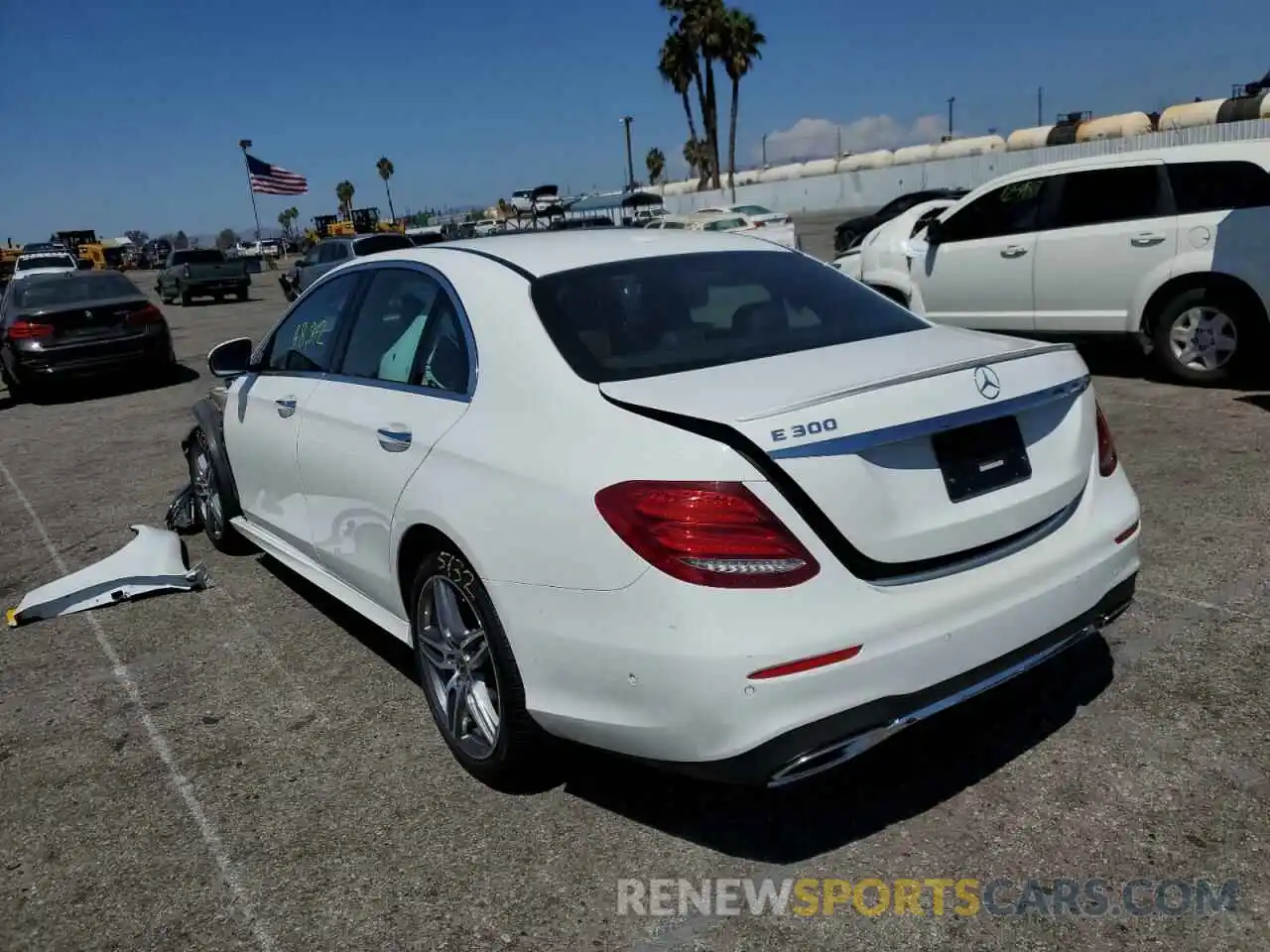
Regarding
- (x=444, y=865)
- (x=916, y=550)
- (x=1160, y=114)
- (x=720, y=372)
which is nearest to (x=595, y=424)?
(x=720, y=372)

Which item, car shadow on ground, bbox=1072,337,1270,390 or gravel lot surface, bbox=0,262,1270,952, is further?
car shadow on ground, bbox=1072,337,1270,390

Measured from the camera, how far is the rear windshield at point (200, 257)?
96.2ft

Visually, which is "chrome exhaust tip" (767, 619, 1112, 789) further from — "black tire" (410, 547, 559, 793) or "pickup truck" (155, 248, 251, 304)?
"pickup truck" (155, 248, 251, 304)

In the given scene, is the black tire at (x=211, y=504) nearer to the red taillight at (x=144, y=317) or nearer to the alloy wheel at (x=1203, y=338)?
the alloy wheel at (x=1203, y=338)

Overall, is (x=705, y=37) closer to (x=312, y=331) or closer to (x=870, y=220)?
(x=870, y=220)

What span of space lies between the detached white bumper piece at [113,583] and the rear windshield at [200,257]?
26.4 m

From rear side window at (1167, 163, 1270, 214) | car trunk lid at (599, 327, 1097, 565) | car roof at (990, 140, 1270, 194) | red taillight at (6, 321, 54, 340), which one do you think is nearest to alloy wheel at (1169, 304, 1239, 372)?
rear side window at (1167, 163, 1270, 214)

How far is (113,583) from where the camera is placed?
16.9ft

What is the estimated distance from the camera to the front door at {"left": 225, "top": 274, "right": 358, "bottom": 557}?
414 cm

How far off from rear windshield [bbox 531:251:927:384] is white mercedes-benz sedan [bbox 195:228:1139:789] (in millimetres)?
12

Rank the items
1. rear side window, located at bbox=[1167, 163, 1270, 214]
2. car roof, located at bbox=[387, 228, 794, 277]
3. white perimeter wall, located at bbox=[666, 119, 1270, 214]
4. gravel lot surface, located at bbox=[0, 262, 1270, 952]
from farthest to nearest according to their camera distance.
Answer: white perimeter wall, located at bbox=[666, 119, 1270, 214], rear side window, located at bbox=[1167, 163, 1270, 214], car roof, located at bbox=[387, 228, 794, 277], gravel lot surface, located at bbox=[0, 262, 1270, 952]

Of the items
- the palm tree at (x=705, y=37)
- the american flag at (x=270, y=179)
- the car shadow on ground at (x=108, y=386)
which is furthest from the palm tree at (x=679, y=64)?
the car shadow on ground at (x=108, y=386)

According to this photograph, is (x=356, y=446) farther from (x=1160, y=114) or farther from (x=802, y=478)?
(x=1160, y=114)

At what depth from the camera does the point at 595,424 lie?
2.57 metres
